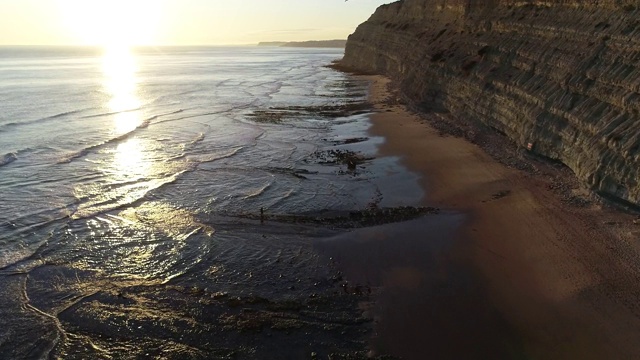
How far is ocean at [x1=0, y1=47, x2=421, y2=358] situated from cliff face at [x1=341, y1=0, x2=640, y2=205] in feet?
16.5

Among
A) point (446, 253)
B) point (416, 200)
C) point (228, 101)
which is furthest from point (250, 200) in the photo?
point (228, 101)

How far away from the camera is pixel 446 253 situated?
1130 cm

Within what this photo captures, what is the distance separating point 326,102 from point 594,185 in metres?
26.1

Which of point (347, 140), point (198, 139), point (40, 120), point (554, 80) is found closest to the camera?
point (554, 80)

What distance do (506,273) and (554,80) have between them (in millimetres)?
10033

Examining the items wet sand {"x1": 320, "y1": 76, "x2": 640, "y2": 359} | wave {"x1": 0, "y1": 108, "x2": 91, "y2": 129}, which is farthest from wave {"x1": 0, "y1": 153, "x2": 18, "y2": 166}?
wet sand {"x1": 320, "y1": 76, "x2": 640, "y2": 359}

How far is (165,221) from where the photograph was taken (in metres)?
13.9

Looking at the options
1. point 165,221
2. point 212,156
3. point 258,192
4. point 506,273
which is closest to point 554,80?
point 506,273

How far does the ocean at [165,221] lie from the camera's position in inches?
348

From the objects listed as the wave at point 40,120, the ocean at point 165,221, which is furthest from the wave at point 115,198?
the wave at point 40,120

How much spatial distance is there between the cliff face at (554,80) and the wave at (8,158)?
67.3 ft

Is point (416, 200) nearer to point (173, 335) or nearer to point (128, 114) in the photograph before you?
point (173, 335)

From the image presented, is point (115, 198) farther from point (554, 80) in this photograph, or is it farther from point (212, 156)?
point (554, 80)

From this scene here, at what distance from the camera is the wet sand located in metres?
8.05
